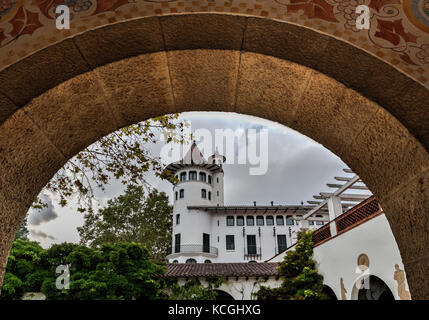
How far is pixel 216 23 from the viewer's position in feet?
5.43

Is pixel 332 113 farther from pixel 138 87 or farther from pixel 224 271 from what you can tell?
pixel 224 271

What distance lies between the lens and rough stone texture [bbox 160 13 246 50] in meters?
1.63

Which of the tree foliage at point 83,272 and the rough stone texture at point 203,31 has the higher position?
the rough stone texture at point 203,31

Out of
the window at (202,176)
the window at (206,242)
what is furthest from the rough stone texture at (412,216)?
the window at (202,176)

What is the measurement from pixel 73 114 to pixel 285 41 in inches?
48.6

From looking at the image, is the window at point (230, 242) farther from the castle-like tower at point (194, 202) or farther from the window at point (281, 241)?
the window at point (281, 241)

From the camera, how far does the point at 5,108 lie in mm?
1585

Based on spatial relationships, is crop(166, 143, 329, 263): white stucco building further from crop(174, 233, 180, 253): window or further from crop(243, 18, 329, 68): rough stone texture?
crop(243, 18, 329, 68): rough stone texture

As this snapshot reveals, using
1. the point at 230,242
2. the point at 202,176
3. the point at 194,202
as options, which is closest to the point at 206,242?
the point at 230,242

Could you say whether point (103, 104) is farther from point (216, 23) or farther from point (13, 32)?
point (216, 23)

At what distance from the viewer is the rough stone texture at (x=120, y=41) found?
161cm

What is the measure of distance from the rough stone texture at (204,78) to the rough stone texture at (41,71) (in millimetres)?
506

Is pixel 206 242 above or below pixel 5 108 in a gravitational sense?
above
